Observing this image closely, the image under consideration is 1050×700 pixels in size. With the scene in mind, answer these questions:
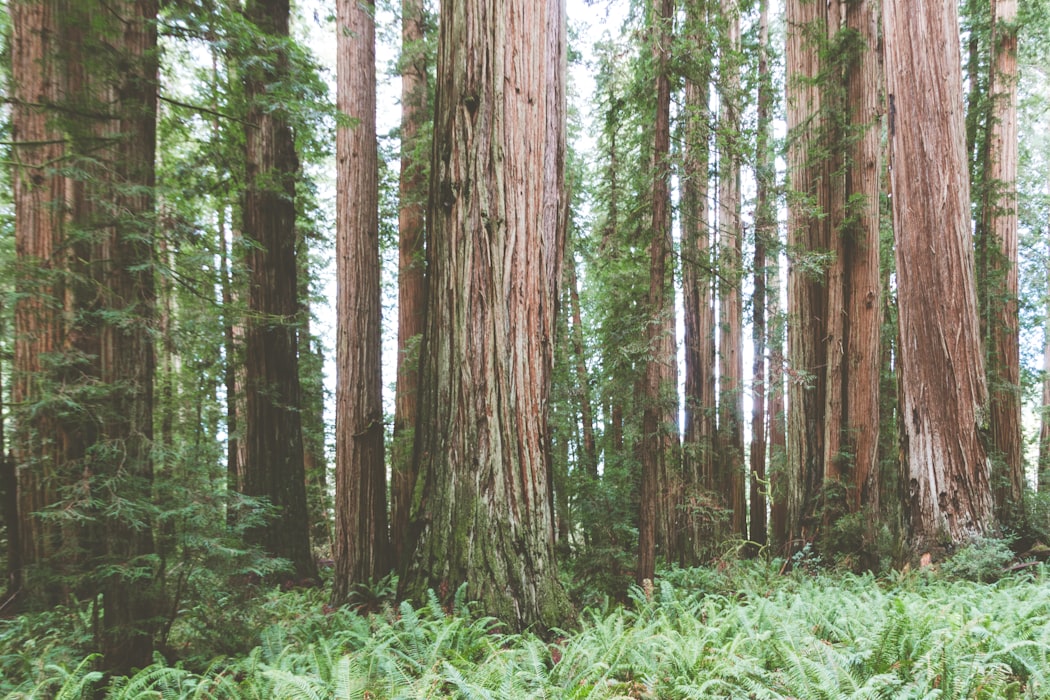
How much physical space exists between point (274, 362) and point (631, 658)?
6258 mm

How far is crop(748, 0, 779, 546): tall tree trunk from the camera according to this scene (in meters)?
7.54

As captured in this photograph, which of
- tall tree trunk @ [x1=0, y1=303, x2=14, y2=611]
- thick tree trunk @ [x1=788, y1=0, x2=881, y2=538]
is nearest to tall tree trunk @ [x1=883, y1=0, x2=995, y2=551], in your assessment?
thick tree trunk @ [x1=788, y1=0, x2=881, y2=538]

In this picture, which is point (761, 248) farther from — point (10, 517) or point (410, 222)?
point (10, 517)

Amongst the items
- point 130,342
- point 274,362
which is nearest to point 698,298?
point 274,362

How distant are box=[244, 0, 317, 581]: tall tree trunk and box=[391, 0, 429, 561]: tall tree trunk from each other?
1.40 m

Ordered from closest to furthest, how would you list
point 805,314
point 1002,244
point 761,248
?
point 761,248 → point 805,314 → point 1002,244

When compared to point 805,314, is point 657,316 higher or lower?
lower

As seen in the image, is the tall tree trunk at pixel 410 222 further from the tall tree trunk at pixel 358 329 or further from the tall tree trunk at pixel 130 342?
the tall tree trunk at pixel 130 342

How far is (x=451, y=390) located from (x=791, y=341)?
6708mm

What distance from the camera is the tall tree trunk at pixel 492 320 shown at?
3.69 meters

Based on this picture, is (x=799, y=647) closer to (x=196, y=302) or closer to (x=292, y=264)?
(x=196, y=302)

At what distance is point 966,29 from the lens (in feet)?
31.6

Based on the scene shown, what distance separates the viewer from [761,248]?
823 cm

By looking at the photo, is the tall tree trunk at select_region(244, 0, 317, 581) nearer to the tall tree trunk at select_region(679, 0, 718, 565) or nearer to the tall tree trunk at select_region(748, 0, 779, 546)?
the tall tree trunk at select_region(679, 0, 718, 565)
